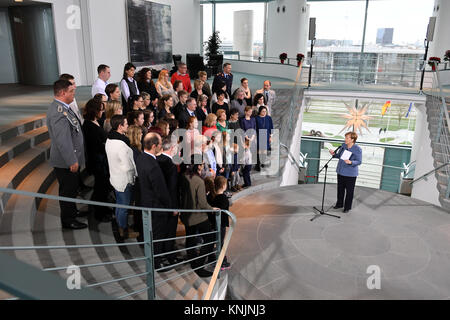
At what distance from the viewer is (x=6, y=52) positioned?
931cm

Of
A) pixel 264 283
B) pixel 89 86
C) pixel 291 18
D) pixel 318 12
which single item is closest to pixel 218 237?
pixel 264 283

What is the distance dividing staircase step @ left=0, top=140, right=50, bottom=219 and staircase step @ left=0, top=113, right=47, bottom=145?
1.05ft

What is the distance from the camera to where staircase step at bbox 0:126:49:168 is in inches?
175

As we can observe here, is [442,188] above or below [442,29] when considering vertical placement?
below

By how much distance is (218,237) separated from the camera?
3.93 metres

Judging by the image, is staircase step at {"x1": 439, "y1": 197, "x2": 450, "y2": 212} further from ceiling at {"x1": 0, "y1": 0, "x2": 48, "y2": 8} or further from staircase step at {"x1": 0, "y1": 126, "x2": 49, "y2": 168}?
ceiling at {"x1": 0, "y1": 0, "x2": 48, "y2": 8}

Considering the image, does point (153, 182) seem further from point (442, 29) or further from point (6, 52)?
point (442, 29)

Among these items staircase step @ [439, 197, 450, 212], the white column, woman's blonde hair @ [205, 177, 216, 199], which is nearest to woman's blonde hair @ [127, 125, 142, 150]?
woman's blonde hair @ [205, 177, 216, 199]

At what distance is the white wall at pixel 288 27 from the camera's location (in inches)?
623

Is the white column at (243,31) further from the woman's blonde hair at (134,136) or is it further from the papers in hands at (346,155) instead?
the woman's blonde hair at (134,136)

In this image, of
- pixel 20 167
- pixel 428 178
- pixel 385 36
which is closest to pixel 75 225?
pixel 20 167

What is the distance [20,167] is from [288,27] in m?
14.4

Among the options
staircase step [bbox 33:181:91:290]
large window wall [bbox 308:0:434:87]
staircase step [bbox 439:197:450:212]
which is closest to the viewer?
staircase step [bbox 33:181:91:290]

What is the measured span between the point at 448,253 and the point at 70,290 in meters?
6.05
